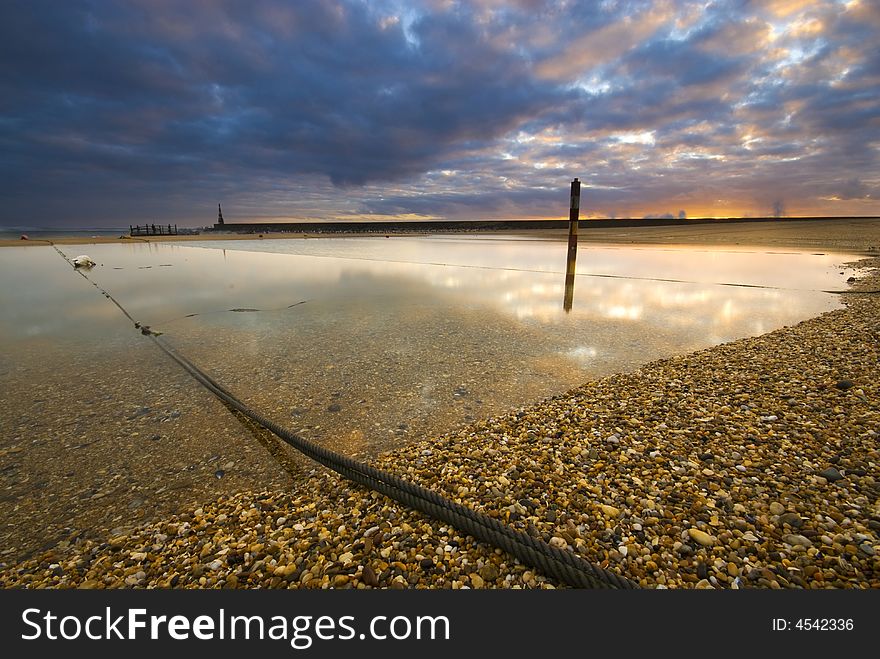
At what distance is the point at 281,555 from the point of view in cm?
186

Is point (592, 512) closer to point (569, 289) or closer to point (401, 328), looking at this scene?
point (401, 328)

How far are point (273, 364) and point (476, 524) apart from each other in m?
3.65

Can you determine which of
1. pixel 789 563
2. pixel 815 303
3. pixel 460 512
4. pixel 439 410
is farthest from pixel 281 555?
pixel 815 303

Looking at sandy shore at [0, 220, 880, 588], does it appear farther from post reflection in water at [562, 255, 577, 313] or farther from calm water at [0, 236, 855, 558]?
post reflection in water at [562, 255, 577, 313]

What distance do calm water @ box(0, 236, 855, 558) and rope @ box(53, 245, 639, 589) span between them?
1.22 ft

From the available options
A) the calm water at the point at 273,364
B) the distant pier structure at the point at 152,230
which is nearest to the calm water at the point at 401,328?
the calm water at the point at 273,364

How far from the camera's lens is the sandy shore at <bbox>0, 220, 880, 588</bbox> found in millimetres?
1734

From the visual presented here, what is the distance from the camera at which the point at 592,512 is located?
6.78 feet

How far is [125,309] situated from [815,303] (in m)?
14.3

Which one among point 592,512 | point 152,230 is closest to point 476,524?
point 592,512

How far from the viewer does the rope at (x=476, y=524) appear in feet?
5.42

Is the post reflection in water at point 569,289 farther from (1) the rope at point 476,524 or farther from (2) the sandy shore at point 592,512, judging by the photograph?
(1) the rope at point 476,524

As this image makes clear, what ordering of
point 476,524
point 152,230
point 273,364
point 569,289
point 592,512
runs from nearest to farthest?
point 476,524 → point 592,512 → point 273,364 → point 569,289 → point 152,230

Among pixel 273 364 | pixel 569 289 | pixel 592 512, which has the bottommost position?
pixel 273 364
